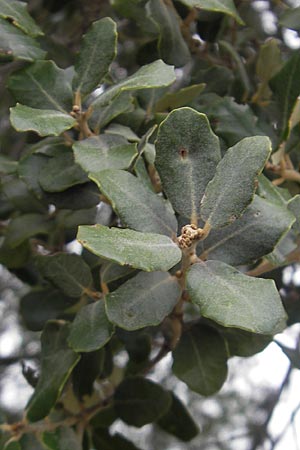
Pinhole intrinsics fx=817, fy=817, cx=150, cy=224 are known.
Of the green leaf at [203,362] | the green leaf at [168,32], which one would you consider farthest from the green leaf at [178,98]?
the green leaf at [203,362]

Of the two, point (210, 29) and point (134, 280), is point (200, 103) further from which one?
point (134, 280)

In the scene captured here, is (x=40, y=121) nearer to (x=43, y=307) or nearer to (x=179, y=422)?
(x=43, y=307)

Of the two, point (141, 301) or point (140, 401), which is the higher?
point (141, 301)

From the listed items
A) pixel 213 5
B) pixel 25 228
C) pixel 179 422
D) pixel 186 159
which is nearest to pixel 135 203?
pixel 186 159

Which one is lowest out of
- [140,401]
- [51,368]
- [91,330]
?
[140,401]

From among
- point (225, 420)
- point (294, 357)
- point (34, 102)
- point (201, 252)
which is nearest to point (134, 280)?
point (201, 252)

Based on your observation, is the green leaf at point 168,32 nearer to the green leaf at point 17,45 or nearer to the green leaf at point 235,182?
the green leaf at point 17,45
